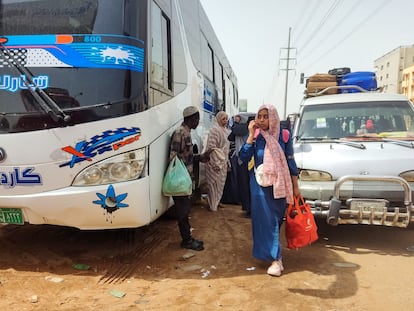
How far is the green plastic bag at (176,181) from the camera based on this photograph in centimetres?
410

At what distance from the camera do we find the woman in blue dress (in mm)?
3756

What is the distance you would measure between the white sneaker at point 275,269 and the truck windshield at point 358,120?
2246mm

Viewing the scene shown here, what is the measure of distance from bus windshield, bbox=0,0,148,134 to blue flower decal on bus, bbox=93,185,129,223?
0.68 metres

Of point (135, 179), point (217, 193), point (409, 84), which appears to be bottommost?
point (217, 193)

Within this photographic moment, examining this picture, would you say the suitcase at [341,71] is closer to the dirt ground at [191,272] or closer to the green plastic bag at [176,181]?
the dirt ground at [191,272]

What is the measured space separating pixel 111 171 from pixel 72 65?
101cm

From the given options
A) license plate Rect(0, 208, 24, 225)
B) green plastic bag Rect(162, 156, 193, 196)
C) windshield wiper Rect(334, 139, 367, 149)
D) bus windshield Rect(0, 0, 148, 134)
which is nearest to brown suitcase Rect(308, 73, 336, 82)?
windshield wiper Rect(334, 139, 367, 149)

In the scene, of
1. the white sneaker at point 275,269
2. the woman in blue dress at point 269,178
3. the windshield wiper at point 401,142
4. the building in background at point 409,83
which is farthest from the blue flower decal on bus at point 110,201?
the building in background at point 409,83

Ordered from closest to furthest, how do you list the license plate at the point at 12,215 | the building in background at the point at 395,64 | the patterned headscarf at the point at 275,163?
the license plate at the point at 12,215, the patterned headscarf at the point at 275,163, the building in background at the point at 395,64

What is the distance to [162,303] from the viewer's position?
3213mm

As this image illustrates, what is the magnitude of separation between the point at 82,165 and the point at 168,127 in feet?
4.01

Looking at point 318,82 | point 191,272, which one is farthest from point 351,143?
point 318,82

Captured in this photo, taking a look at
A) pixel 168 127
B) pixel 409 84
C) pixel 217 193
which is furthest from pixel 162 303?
pixel 409 84

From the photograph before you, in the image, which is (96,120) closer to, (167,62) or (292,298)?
(167,62)
